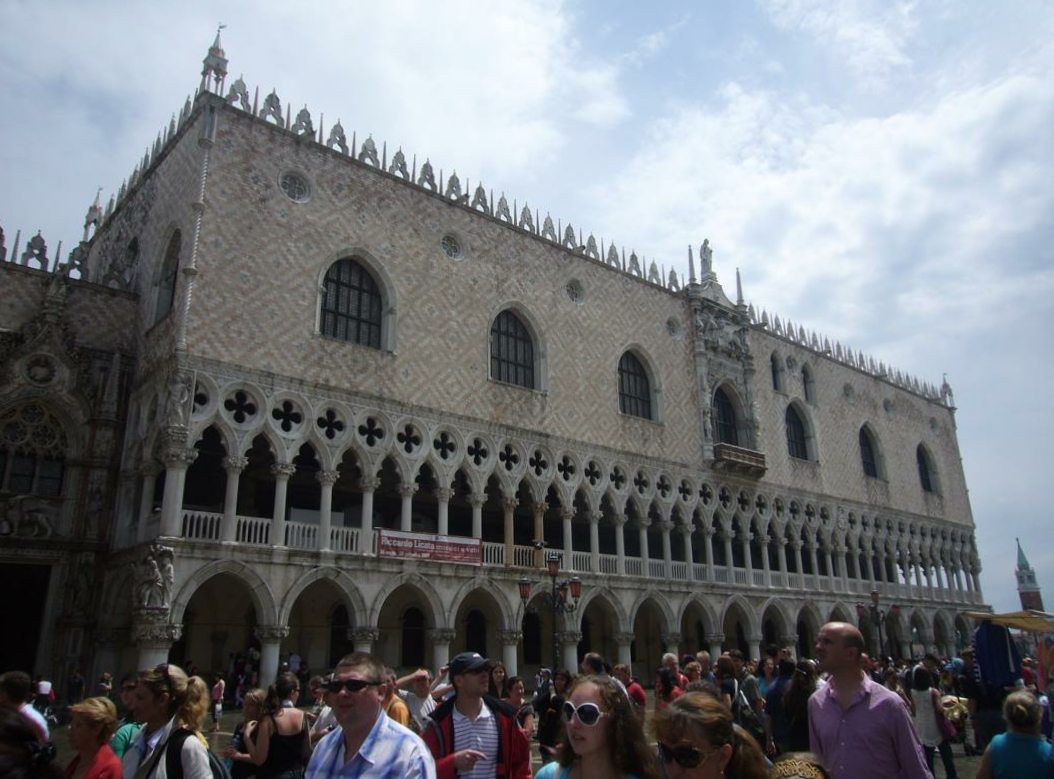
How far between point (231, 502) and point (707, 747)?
15.4 meters

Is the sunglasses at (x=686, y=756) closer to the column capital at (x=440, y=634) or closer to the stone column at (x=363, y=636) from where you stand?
the stone column at (x=363, y=636)

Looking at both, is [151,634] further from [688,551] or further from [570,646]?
[688,551]

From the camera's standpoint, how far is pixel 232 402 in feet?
56.7

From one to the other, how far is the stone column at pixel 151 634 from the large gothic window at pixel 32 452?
447cm

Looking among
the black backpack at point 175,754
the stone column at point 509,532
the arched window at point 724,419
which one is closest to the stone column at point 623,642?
the stone column at point 509,532

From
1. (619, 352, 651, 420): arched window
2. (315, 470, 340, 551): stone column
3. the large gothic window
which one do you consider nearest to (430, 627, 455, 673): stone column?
(315, 470, 340, 551): stone column

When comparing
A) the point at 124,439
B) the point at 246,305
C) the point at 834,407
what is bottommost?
the point at 124,439

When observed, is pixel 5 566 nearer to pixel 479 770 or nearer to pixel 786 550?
pixel 479 770

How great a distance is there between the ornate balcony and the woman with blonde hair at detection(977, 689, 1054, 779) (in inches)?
938

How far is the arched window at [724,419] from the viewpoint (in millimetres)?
29906

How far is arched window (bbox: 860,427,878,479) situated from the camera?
119 ft

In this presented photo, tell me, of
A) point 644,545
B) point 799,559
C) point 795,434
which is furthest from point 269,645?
point 795,434

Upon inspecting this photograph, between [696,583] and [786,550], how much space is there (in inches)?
357

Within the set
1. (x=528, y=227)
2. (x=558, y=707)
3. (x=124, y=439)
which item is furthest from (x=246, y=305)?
(x=558, y=707)
